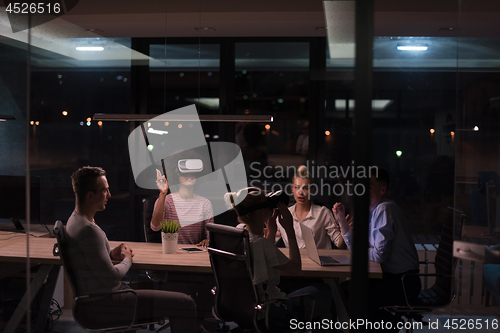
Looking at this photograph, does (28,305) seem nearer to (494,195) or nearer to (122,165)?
(122,165)

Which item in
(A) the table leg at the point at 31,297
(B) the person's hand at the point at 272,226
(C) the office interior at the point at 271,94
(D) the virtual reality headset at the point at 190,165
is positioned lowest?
(A) the table leg at the point at 31,297

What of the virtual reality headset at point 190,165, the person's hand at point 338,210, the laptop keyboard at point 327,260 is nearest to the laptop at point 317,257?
the laptop keyboard at point 327,260

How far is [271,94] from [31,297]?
9.54 ft

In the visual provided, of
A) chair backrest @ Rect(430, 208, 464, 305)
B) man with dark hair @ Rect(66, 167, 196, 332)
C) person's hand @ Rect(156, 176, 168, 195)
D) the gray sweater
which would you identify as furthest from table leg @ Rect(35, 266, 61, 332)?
chair backrest @ Rect(430, 208, 464, 305)

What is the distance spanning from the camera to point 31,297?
329 centimetres

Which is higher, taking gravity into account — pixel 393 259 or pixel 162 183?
pixel 162 183

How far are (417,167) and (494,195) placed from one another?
920 mm

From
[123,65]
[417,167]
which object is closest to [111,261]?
[123,65]

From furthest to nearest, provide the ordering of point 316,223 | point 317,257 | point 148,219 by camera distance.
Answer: point 148,219, point 316,223, point 317,257

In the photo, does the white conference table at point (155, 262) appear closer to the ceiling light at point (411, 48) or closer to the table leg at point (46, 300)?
the table leg at point (46, 300)

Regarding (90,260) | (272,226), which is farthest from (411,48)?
(90,260)

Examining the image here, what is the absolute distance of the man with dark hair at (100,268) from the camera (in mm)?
2525

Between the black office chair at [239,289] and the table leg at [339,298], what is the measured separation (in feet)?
0.91

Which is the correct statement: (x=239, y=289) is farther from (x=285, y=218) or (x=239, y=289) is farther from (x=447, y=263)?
(x=447, y=263)
